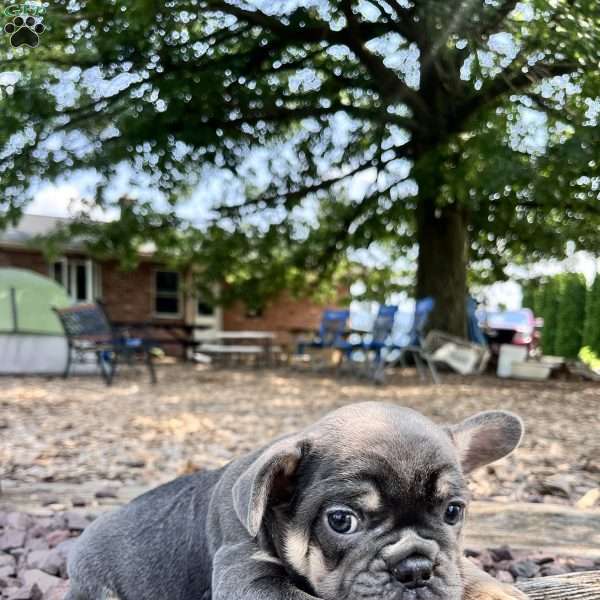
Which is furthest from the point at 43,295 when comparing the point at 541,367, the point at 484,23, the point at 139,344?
the point at 484,23

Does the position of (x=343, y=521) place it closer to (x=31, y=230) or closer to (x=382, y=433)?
(x=382, y=433)

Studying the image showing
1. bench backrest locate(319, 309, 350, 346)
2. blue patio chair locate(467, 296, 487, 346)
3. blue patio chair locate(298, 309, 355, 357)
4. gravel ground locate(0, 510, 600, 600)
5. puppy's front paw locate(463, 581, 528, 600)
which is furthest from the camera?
bench backrest locate(319, 309, 350, 346)

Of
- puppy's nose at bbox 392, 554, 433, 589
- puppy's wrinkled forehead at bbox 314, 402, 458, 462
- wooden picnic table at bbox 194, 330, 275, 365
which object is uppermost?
puppy's wrinkled forehead at bbox 314, 402, 458, 462

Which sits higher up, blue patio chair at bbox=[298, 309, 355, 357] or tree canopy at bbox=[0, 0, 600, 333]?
tree canopy at bbox=[0, 0, 600, 333]

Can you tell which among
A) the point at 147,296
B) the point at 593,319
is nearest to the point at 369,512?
the point at 593,319

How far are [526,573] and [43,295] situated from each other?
41.4 ft

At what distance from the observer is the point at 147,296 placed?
2091 cm

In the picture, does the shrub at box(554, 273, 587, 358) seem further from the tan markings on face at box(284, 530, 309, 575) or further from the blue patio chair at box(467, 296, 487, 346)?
the blue patio chair at box(467, 296, 487, 346)

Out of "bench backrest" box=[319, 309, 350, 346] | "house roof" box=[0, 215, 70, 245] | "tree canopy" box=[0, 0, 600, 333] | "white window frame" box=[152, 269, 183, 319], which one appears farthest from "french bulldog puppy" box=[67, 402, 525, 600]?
"white window frame" box=[152, 269, 183, 319]

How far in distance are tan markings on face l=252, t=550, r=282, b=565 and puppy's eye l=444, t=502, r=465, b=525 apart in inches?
15.9

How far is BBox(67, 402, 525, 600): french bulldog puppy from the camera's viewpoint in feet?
4.69

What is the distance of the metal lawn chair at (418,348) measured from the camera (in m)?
10.3

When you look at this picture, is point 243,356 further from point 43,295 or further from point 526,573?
point 526,573

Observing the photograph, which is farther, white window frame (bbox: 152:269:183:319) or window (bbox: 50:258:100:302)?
white window frame (bbox: 152:269:183:319)
